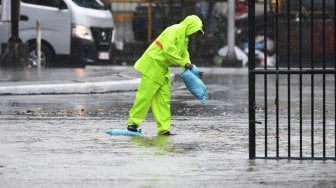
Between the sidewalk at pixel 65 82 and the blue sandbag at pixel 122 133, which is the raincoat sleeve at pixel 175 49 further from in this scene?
the sidewalk at pixel 65 82

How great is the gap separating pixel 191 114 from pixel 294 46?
31.1 ft

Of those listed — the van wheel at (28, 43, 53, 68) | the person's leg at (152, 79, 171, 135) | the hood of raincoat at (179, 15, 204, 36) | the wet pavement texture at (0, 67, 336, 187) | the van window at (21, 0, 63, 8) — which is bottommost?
the wet pavement texture at (0, 67, 336, 187)

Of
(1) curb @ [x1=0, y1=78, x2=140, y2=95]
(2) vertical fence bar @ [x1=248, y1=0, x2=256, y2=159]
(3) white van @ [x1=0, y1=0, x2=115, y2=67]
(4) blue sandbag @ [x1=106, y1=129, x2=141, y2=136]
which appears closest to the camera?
(2) vertical fence bar @ [x1=248, y1=0, x2=256, y2=159]

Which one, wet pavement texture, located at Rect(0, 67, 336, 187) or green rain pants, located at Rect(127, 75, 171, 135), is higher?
green rain pants, located at Rect(127, 75, 171, 135)

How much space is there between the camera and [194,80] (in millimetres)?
13672

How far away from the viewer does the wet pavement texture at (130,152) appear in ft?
33.3

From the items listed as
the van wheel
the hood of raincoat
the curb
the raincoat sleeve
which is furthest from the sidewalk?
the hood of raincoat

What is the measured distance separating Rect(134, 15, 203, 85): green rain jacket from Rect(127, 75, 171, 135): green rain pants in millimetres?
88

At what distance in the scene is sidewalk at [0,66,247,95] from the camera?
1981cm

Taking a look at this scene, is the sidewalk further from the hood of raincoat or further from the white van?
the hood of raincoat

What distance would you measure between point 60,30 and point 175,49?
13.7m

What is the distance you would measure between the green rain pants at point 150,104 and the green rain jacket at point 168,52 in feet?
0.29

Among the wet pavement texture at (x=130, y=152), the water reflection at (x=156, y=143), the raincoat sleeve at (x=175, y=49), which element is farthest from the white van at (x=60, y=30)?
the water reflection at (x=156, y=143)

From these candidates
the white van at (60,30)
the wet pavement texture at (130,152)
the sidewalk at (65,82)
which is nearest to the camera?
the wet pavement texture at (130,152)
